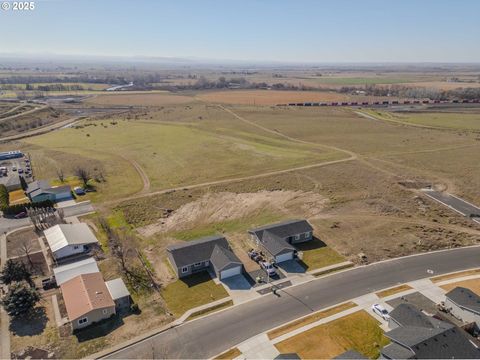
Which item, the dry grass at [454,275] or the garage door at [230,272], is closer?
the dry grass at [454,275]

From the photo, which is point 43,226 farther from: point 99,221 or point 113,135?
point 113,135

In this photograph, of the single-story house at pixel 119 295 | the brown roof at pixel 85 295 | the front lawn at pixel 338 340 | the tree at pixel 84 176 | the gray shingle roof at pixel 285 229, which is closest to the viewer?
the front lawn at pixel 338 340

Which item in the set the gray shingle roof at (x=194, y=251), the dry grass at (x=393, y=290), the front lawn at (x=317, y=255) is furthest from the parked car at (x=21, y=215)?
the dry grass at (x=393, y=290)

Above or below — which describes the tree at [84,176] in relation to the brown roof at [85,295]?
above

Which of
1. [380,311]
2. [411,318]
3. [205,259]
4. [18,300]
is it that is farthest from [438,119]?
[18,300]

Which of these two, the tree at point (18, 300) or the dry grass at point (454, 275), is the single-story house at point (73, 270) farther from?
the dry grass at point (454, 275)

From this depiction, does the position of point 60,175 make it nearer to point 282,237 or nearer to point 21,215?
point 21,215

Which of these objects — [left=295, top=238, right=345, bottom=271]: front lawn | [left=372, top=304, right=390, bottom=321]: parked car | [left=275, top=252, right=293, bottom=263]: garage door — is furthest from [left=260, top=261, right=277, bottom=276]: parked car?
[left=372, top=304, right=390, bottom=321]: parked car

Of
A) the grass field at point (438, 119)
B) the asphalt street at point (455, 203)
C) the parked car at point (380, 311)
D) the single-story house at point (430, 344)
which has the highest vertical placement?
the grass field at point (438, 119)
